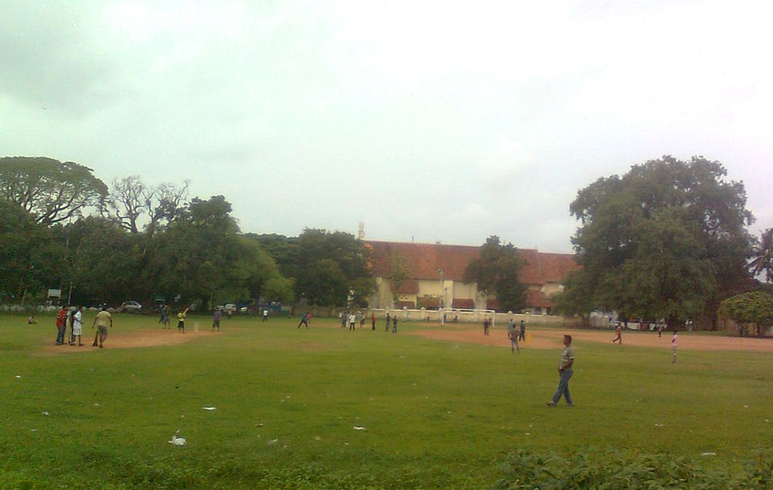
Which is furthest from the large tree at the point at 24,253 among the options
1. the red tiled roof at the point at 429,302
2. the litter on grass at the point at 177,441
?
the litter on grass at the point at 177,441

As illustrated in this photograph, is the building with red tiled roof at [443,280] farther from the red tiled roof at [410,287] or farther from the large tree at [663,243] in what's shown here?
the large tree at [663,243]

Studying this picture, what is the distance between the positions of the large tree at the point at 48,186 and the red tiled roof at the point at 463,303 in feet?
154

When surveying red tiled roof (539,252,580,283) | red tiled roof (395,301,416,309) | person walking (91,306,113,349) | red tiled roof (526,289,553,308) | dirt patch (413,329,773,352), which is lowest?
dirt patch (413,329,773,352)

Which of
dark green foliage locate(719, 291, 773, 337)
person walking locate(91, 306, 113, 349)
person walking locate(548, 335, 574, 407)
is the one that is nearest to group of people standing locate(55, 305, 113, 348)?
person walking locate(91, 306, 113, 349)

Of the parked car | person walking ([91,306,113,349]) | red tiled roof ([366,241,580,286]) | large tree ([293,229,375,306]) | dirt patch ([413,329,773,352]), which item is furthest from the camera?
red tiled roof ([366,241,580,286])

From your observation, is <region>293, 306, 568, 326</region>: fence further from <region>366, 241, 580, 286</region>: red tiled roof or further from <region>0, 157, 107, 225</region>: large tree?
<region>0, 157, 107, 225</region>: large tree

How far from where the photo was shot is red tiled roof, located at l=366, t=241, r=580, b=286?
3533 inches

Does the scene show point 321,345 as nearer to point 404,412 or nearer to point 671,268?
point 404,412

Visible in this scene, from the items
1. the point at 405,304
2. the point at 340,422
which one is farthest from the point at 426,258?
the point at 340,422

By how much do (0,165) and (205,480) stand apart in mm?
58477

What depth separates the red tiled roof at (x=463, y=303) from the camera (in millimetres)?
87625

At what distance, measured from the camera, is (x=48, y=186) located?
57.4 metres

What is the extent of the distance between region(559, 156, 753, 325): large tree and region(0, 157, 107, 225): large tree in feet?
158

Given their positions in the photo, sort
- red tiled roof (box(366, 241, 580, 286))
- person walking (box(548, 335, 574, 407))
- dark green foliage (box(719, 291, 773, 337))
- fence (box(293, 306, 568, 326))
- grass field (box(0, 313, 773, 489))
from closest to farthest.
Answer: grass field (box(0, 313, 773, 489)) < person walking (box(548, 335, 574, 407)) < dark green foliage (box(719, 291, 773, 337)) < fence (box(293, 306, 568, 326)) < red tiled roof (box(366, 241, 580, 286))
